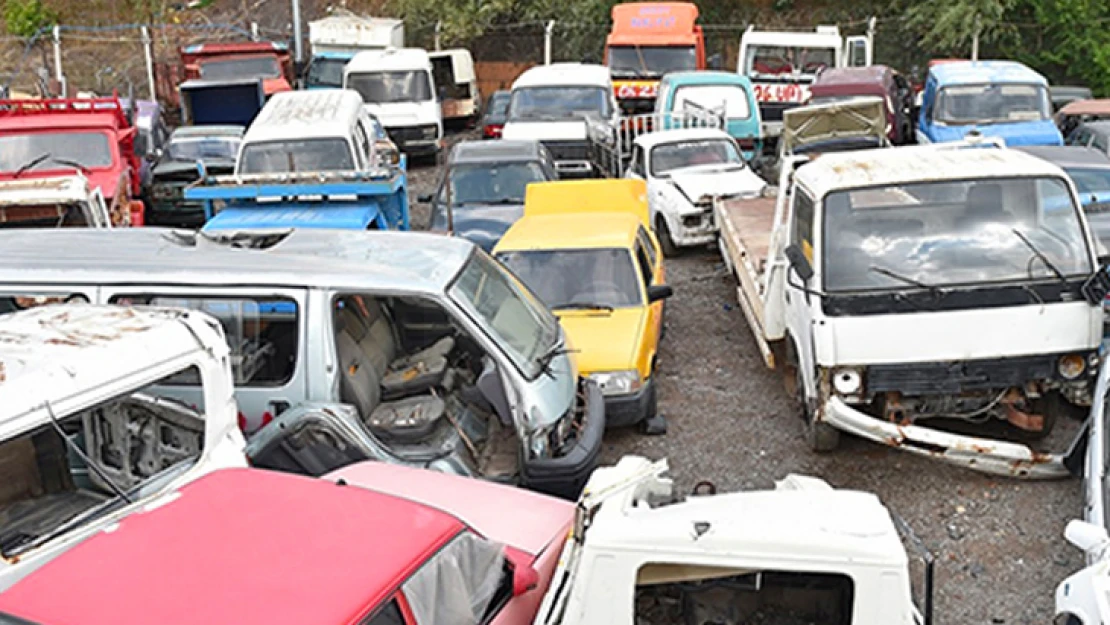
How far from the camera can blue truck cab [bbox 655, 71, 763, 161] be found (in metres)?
18.6

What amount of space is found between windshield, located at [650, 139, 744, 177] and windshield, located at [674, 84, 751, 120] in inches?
135

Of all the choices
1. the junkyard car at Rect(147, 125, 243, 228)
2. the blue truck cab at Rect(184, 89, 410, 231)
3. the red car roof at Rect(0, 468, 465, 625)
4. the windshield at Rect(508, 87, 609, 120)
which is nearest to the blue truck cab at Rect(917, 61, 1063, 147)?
the windshield at Rect(508, 87, 609, 120)

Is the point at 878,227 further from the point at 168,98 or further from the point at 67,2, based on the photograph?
the point at 67,2

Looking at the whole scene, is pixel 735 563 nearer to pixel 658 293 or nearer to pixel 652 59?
pixel 658 293

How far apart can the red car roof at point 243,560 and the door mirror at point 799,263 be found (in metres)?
3.98

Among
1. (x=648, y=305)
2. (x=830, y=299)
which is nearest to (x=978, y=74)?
(x=648, y=305)

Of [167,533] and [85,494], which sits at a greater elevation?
[167,533]

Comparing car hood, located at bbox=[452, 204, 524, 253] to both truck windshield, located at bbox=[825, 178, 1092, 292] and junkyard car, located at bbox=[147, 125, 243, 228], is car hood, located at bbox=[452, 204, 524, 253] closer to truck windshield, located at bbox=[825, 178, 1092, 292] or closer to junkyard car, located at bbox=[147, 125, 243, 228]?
junkyard car, located at bbox=[147, 125, 243, 228]

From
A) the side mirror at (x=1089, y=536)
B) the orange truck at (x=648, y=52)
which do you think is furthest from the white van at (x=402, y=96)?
the side mirror at (x=1089, y=536)

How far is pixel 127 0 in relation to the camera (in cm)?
3581

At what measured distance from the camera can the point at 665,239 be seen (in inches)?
574

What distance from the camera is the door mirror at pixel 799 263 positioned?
24.8 ft

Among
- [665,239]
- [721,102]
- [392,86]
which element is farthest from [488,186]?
[392,86]

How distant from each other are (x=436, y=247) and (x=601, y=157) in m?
10.8
